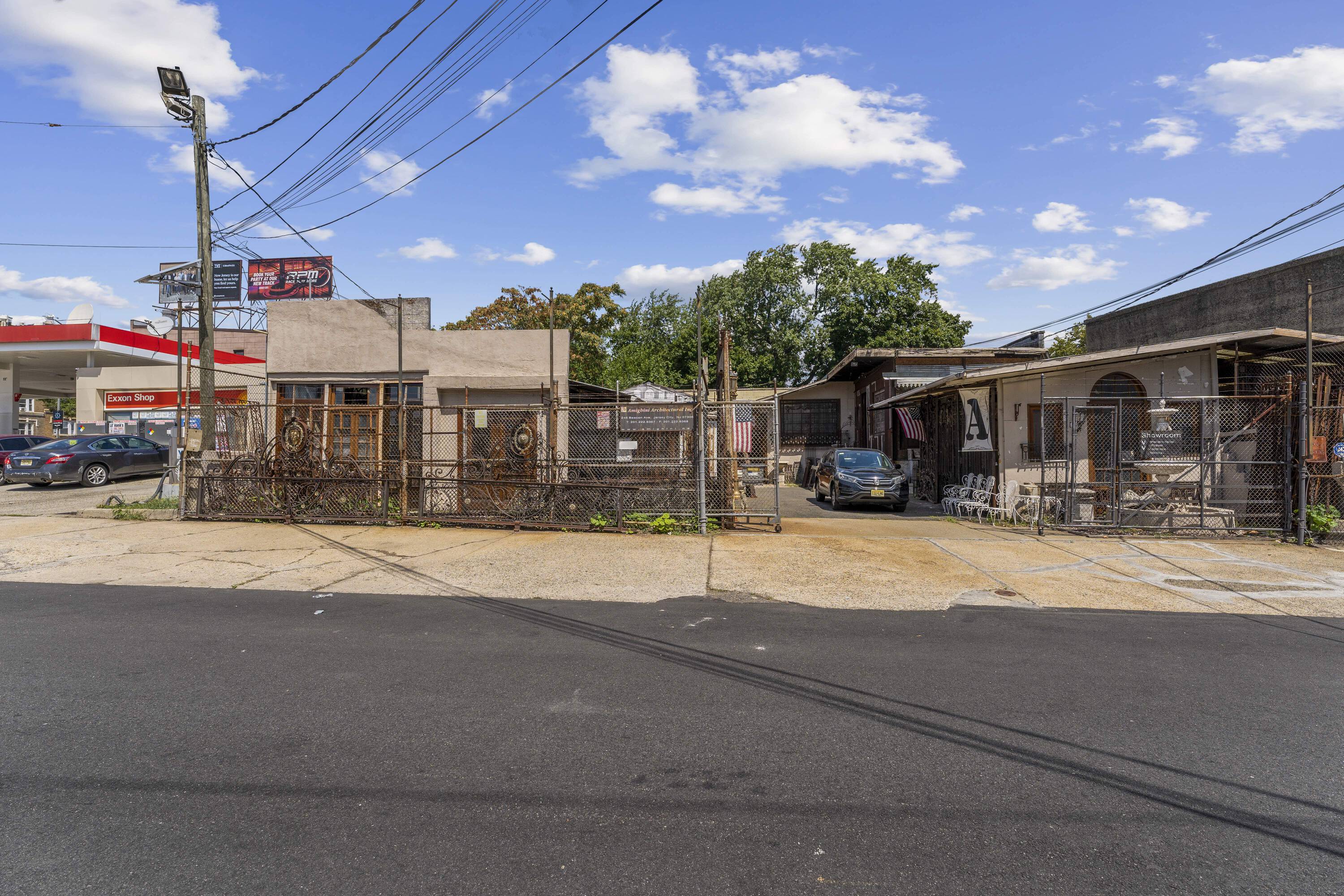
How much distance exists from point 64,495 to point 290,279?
105 ft

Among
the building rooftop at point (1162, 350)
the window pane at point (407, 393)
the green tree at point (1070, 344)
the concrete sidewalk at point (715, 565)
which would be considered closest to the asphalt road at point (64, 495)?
the concrete sidewalk at point (715, 565)

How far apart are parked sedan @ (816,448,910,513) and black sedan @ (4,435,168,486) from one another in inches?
761

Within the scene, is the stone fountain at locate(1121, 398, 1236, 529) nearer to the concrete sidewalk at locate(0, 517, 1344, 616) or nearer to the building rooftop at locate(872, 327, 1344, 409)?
the concrete sidewalk at locate(0, 517, 1344, 616)

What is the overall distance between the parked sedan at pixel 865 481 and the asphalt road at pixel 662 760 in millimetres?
10107

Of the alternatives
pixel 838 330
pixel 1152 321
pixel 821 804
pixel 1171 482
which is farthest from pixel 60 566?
pixel 838 330

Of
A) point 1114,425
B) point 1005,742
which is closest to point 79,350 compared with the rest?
point 1114,425

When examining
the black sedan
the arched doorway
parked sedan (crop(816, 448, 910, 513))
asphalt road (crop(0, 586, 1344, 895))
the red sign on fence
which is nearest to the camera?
asphalt road (crop(0, 586, 1344, 895))

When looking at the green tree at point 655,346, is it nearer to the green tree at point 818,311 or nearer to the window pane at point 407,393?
the green tree at point 818,311

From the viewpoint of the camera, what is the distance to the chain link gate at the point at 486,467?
12.6 meters

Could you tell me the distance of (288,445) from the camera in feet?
46.0

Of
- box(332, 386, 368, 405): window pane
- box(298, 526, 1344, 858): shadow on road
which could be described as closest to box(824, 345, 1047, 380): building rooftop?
box(332, 386, 368, 405): window pane

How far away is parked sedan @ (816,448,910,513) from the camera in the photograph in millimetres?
16891

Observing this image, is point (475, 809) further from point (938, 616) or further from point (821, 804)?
point (938, 616)

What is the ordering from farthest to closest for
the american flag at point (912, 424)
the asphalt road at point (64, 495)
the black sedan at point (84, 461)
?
the american flag at point (912, 424), the black sedan at point (84, 461), the asphalt road at point (64, 495)
